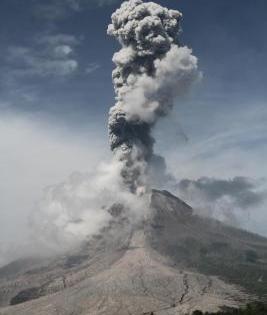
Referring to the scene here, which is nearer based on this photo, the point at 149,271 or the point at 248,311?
the point at 248,311

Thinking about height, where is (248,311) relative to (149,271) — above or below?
below

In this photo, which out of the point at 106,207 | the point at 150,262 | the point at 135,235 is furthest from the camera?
the point at 106,207

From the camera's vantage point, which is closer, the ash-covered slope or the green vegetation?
the green vegetation

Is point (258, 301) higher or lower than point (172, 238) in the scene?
lower

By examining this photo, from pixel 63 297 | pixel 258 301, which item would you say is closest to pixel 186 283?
pixel 258 301

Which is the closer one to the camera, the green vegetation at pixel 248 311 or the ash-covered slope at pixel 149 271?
the green vegetation at pixel 248 311

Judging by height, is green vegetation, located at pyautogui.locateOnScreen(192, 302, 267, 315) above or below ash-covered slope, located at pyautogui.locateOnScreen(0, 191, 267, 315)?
below

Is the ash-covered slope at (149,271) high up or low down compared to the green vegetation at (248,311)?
up

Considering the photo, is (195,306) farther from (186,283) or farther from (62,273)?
(62,273)
